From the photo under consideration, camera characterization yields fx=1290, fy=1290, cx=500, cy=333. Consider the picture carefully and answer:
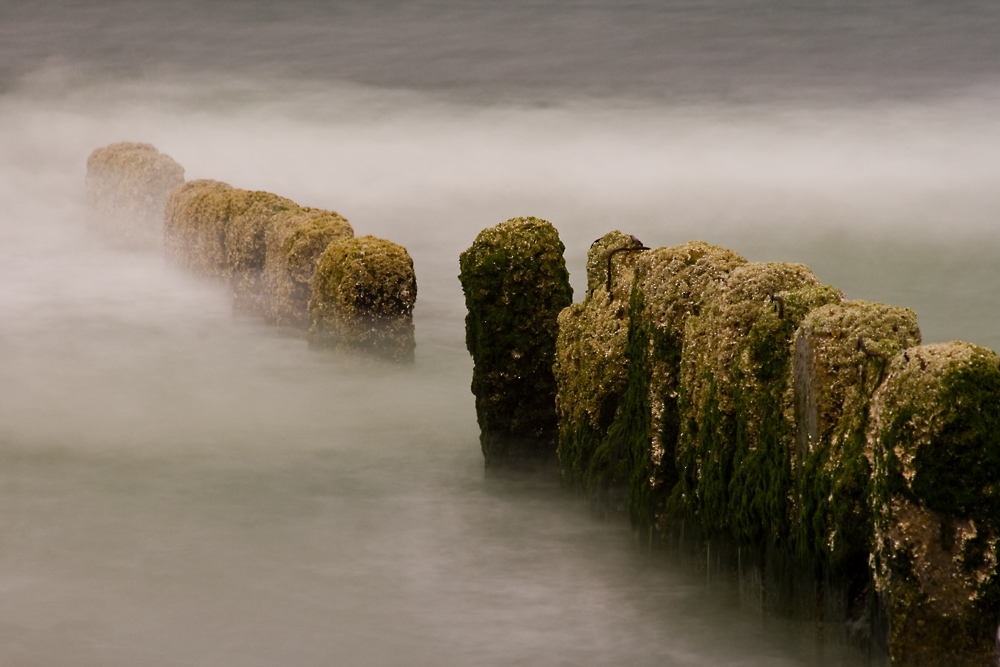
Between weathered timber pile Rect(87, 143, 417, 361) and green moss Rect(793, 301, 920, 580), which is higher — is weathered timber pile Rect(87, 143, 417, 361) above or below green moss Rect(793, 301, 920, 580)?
above

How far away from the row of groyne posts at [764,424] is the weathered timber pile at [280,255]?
146 inches

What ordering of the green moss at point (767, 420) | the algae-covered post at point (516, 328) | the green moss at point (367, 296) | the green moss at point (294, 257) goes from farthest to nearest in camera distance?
the green moss at point (294, 257) < the green moss at point (367, 296) < the algae-covered post at point (516, 328) < the green moss at point (767, 420)

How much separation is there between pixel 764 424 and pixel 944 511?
1544 mm

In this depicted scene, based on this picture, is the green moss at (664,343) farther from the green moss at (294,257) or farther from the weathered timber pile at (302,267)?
the green moss at (294,257)

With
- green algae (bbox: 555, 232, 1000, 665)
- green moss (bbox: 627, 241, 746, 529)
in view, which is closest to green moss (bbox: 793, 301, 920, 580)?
green algae (bbox: 555, 232, 1000, 665)

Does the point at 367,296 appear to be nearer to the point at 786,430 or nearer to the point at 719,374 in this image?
the point at 719,374

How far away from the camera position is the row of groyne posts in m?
5.99

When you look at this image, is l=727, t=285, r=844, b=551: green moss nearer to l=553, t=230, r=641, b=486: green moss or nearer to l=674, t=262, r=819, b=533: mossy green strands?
l=674, t=262, r=819, b=533: mossy green strands

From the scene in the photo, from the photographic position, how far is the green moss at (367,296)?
13969mm

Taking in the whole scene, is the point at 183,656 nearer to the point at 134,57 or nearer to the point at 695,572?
the point at 695,572

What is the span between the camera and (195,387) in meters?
14.2

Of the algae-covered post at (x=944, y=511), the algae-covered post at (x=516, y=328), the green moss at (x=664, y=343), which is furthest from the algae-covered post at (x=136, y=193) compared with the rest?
the algae-covered post at (x=944, y=511)

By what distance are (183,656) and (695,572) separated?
326 cm

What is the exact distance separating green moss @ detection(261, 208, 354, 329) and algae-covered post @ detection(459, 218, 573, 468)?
5.31 metres
